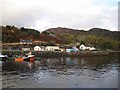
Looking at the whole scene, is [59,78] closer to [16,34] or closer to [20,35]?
[20,35]

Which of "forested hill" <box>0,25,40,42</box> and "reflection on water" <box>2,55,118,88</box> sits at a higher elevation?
"forested hill" <box>0,25,40,42</box>

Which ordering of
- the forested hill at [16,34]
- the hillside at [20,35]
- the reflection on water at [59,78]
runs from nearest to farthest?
the reflection on water at [59,78] < the forested hill at [16,34] < the hillside at [20,35]

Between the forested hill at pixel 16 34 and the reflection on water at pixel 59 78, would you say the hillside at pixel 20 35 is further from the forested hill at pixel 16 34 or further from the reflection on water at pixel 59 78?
the reflection on water at pixel 59 78

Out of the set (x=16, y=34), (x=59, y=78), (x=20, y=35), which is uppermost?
(x=16, y=34)

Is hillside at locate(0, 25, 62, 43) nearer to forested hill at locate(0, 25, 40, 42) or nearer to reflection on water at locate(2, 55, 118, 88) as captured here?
forested hill at locate(0, 25, 40, 42)

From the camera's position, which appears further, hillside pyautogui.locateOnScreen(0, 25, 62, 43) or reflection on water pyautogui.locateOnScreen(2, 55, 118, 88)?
hillside pyautogui.locateOnScreen(0, 25, 62, 43)

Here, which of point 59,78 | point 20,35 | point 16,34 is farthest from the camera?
point 16,34

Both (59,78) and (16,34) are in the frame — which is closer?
(59,78)

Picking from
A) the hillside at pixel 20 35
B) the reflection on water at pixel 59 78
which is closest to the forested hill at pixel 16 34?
the hillside at pixel 20 35

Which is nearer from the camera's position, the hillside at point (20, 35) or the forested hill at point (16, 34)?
the forested hill at point (16, 34)

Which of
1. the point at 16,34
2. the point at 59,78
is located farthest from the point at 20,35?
the point at 59,78

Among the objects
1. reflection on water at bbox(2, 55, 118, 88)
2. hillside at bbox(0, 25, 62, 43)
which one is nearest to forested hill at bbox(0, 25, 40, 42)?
hillside at bbox(0, 25, 62, 43)

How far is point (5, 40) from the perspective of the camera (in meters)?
114

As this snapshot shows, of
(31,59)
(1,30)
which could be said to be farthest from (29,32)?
(31,59)
